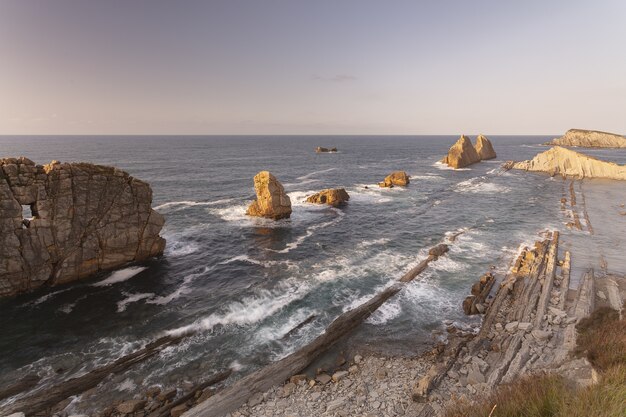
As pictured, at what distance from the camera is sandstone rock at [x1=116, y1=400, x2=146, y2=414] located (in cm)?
1659

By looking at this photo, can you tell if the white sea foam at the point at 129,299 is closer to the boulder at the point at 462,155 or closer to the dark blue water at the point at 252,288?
the dark blue water at the point at 252,288

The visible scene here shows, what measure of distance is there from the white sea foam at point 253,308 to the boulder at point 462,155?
4059 inches

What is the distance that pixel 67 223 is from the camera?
1169 inches

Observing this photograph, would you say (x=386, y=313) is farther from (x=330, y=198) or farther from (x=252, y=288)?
(x=330, y=198)

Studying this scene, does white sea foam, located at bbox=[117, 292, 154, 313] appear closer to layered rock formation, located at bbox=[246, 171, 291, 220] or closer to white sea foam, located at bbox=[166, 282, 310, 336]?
white sea foam, located at bbox=[166, 282, 310, 336]

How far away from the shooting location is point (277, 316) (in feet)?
83.8

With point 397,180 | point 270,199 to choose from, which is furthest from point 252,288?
point 397,180

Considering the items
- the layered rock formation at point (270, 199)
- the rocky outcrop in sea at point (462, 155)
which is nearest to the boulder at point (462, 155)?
the rocky outcrop in sea at point (462, 155)

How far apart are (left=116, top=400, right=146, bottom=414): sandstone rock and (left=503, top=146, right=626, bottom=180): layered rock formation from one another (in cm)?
11428

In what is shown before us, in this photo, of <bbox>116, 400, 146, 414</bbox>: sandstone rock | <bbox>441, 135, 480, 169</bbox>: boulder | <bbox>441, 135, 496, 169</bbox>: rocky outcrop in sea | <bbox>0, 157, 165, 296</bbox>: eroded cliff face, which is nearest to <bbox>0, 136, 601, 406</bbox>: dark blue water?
<bbox>116, 400, 146, 414</bbox>: sandstone rock

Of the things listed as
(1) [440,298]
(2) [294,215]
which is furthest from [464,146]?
(1) [440,298]

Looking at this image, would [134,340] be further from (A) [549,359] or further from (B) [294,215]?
(B) [294,215]

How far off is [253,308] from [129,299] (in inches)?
435

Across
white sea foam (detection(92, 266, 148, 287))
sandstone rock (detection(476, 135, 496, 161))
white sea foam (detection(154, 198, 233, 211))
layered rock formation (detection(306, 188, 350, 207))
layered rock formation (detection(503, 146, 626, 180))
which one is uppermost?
sandstone rock (detection(476, 135, 496, 161))
